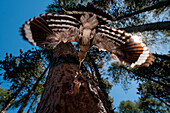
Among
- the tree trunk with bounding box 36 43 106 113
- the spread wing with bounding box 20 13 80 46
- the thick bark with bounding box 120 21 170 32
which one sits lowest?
the tree trunk with bounding box 36 43 106 113

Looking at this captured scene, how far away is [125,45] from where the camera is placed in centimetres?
285

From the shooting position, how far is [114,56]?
324 centimetres

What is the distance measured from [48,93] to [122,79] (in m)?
9.85

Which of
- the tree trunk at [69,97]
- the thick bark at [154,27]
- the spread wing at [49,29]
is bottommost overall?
the tree trunk at [69,97]

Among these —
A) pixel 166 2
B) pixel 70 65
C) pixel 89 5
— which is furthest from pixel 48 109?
pixel 166 2

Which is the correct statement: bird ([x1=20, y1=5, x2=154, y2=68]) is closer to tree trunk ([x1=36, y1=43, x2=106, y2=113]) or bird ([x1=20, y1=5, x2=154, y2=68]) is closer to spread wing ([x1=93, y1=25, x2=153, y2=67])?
spread wing ([x1=93, y1=25, x2=153, y2=67])

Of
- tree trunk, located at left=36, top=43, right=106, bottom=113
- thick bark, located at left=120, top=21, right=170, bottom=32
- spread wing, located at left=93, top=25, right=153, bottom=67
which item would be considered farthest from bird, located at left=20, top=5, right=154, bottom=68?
thick bark, located at left=120, top=21, right=170, bottom=32

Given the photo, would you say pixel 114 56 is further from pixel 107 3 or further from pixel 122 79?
pixel 122 79

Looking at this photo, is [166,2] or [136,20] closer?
[166,2]

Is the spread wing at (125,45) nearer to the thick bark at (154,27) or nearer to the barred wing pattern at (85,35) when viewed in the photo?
the barred wing pattern at (85,35)

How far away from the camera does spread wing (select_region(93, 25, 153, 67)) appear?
A: 2.71 m

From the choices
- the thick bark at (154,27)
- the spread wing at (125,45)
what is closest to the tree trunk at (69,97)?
the spread wing at (125,45)

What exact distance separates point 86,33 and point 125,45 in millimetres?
1081

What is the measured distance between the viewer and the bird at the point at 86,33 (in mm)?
2242
